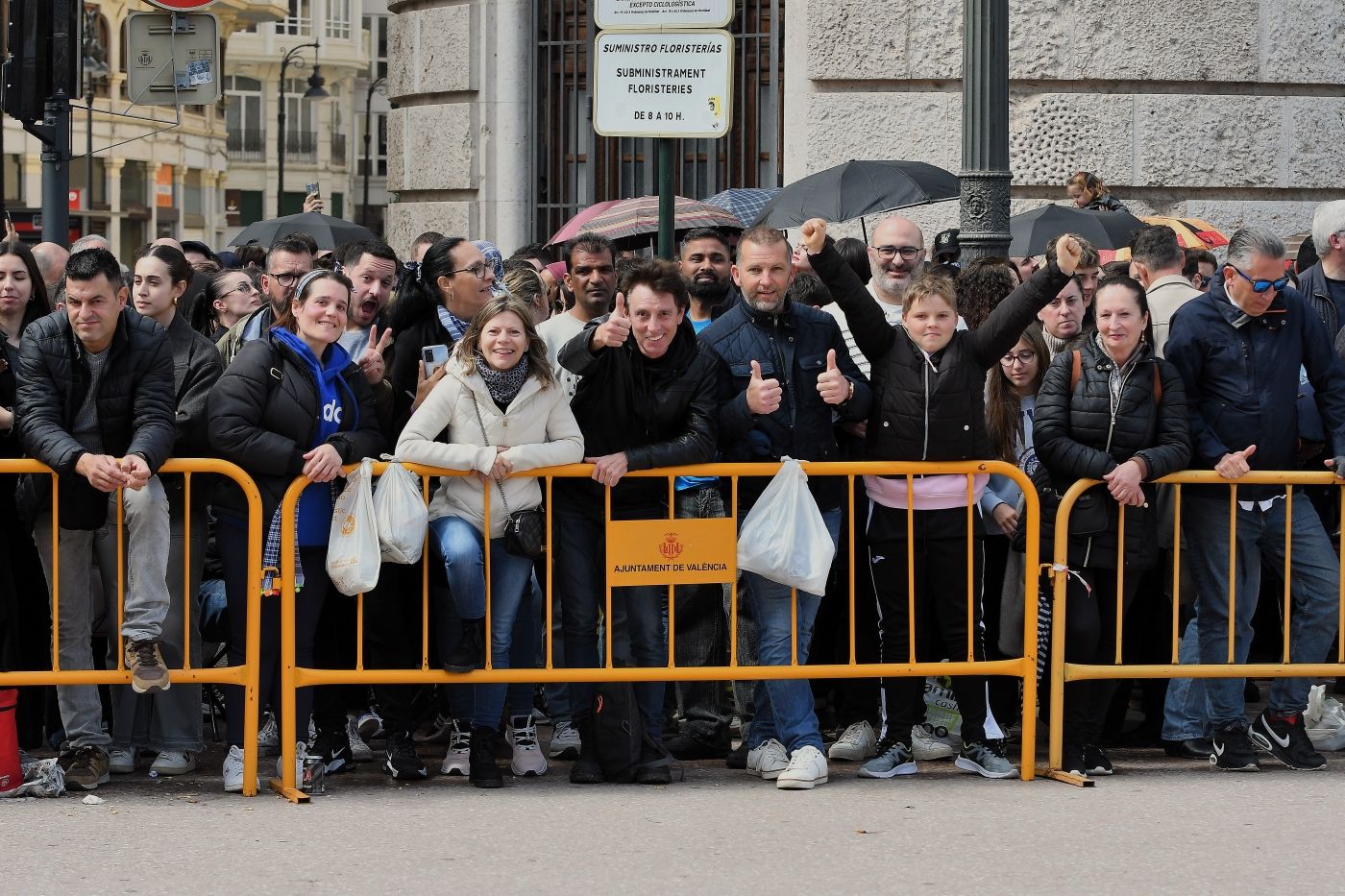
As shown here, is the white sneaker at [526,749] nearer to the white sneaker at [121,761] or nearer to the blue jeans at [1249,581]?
the white sneaker at [121,761]

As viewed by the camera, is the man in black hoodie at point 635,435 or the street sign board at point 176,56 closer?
the man in black hoodie at point 635,435

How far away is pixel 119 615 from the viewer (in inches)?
269

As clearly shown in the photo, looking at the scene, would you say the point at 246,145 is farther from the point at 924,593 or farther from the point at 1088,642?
the point at 1088,642

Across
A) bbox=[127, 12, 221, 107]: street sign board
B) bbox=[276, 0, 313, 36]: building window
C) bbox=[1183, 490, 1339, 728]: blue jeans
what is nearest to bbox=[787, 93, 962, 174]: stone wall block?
bbox=[127, 12, 221, 107]: street sign board

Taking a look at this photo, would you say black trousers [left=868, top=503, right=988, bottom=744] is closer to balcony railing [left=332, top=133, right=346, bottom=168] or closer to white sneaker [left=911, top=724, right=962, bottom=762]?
white sneaker [left=911, top=724, right=962, bottom=762]

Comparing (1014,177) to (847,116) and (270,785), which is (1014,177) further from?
(270,785)

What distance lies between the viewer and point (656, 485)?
712 centimetres

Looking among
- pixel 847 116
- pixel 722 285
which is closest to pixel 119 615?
pixel 722 285

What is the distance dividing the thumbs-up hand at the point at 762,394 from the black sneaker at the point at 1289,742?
2.25m

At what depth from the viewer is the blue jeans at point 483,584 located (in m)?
6.84

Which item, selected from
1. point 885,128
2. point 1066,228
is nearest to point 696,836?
point 1066,228

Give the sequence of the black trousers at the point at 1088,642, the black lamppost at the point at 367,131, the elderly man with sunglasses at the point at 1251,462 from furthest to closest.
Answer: the black lamppost at the point at 367,131 < the elderly man with sunglasses at the point at 1251,462 < the black trousers at the point at 1088,642

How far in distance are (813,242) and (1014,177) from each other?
529 cm

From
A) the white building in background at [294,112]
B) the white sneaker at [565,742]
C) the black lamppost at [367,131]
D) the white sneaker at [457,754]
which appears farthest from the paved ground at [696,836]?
the white building in background at [294,112]
